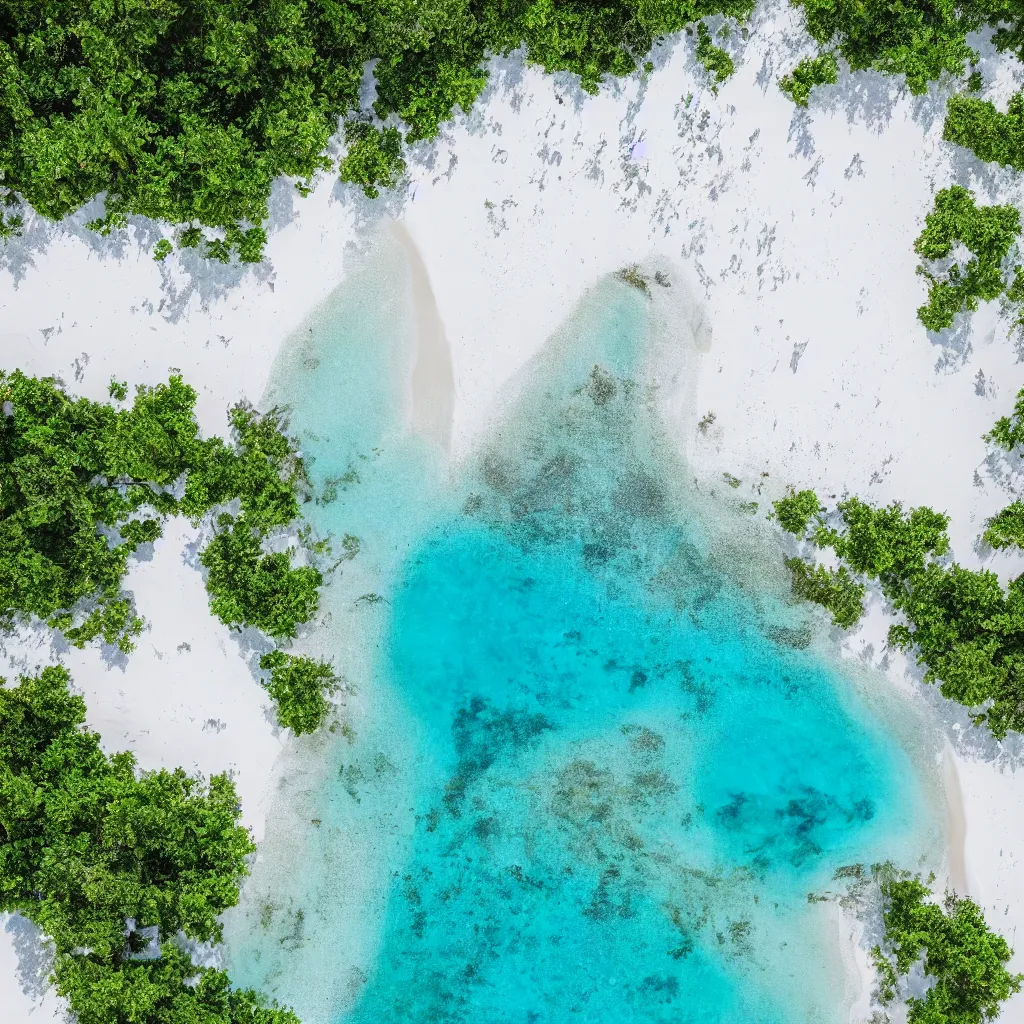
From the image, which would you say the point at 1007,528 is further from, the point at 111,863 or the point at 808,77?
the point at 111,863

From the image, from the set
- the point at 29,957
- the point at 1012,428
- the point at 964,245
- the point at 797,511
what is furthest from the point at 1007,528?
the point at 29,957

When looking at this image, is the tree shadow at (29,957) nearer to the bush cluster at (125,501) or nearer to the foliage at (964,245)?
the bush cluster at (125,501)

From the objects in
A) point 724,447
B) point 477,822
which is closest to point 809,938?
point 477,822

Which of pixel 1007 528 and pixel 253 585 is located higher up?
pixel 1007 528

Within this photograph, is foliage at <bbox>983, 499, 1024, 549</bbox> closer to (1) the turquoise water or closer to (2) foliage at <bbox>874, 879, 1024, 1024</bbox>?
(1) the turquoise water

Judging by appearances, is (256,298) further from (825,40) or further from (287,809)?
(825,40)

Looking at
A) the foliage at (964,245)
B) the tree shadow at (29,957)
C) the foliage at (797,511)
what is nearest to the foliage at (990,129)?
the foliage at (964,245)

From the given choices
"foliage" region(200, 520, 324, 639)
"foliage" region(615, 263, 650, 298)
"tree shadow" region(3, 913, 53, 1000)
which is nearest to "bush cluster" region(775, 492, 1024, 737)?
"foliage" region(615, 263, 650, 298)
